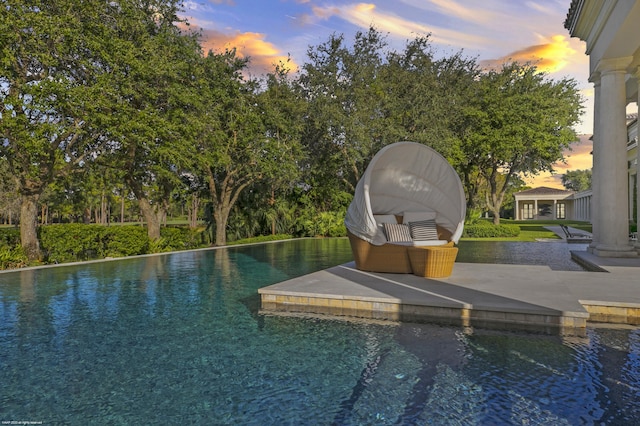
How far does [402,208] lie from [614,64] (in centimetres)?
724

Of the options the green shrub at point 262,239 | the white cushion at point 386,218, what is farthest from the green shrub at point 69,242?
the white cushion at point 386,218

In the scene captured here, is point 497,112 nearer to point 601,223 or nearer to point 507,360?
point 601,223

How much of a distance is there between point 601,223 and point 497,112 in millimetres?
17102

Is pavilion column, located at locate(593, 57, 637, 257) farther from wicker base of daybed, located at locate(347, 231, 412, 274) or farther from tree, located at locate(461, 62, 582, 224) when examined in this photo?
tree, located at locate(461, 62, 582, 224)

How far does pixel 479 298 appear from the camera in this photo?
21.6 ft

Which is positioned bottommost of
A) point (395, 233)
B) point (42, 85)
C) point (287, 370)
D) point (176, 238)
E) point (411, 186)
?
point (287, 370)

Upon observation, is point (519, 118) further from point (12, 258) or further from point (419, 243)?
point (12, 258)

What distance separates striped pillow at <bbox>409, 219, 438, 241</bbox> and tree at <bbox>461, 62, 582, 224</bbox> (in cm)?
1924

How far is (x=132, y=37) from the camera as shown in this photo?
1570 centimetres

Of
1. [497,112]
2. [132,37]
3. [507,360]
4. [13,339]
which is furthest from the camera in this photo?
[497,112]

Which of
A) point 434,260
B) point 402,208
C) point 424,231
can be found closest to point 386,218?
point 402,208

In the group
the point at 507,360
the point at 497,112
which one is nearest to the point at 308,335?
the point at 507,360

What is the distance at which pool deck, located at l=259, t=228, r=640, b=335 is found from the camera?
19.4 ft

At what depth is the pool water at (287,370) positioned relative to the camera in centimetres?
353
